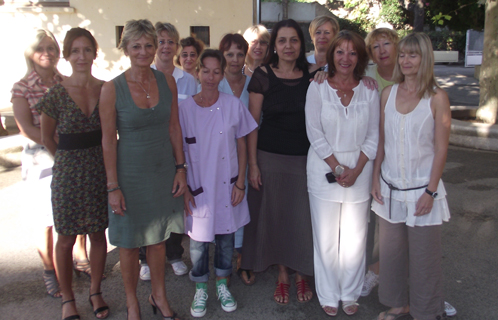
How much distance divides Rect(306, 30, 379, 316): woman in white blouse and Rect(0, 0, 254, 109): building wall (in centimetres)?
819

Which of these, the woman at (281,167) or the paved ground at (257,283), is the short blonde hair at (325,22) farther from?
the paved ground at (257,283)

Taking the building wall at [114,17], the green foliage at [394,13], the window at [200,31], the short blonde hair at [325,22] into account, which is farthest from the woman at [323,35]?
the green foliage at [394,13]

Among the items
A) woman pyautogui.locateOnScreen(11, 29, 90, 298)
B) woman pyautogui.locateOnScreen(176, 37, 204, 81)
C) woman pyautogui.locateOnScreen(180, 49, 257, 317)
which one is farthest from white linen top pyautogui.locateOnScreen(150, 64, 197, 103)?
woman pyautogui.locateOnScreen(11, 29, 90, 298)

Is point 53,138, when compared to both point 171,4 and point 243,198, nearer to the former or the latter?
point 243,198

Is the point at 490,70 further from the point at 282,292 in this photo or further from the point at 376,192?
the point at 282,292

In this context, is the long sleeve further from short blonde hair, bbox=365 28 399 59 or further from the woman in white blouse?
short blonde hair, bbox=365 28 399 59

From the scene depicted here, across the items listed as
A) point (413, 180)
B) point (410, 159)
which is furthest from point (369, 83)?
point (413, 180)

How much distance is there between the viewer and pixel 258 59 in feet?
13.6

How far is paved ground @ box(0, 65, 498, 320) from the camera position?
10.4 ft

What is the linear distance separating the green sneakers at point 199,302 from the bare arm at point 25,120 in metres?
1.57

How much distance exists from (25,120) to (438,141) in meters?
2.81

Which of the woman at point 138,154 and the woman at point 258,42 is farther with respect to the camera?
the woman at point 258,42

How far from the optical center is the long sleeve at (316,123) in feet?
9.58

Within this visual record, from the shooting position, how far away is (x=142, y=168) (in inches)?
A: 108
